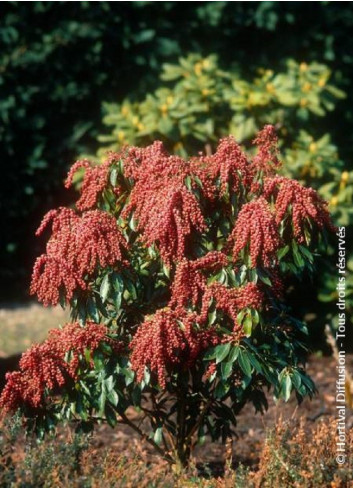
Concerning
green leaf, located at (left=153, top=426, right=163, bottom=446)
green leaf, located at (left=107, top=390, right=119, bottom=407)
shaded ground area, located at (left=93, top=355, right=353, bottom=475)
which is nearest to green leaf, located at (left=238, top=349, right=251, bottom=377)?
green leaf, located at (left=107, top=390, right=119, bottom=407)

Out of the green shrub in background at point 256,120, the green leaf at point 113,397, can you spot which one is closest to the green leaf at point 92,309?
the green leaf at point 113,397

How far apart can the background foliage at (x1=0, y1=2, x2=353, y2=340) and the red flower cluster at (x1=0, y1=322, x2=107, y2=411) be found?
4.25 meters

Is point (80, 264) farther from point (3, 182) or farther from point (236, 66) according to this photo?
point (3, 182)

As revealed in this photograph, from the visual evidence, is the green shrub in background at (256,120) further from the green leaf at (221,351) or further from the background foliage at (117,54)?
the green leaf at (221,351)

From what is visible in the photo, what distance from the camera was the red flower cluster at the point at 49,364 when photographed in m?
3.63

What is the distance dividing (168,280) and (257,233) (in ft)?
2.40

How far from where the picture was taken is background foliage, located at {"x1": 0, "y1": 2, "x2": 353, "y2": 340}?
7.78 meters

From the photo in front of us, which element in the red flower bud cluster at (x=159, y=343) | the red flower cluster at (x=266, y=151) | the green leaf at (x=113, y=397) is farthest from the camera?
the red flower cluster at (x=266, y=151)

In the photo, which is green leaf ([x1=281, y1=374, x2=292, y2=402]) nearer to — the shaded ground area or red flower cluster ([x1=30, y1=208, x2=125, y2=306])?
the shaded ground area

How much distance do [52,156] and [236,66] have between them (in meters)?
2.22

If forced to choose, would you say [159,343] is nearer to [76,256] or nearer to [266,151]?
[76,256]

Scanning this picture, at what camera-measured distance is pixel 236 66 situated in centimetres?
798

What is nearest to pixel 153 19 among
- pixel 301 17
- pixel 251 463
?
pixel 301 17

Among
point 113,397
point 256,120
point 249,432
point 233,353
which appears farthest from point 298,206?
point 256,120
